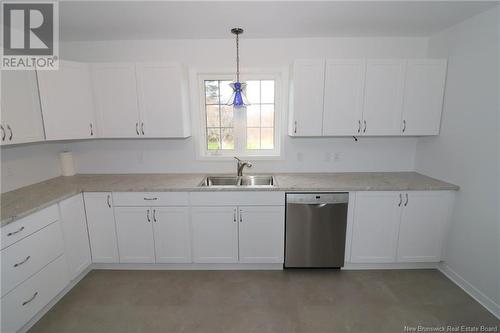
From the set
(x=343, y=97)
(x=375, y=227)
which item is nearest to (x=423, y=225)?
(x=375, y=227)

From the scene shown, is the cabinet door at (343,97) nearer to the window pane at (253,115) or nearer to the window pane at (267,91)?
the window pane at (267,91)

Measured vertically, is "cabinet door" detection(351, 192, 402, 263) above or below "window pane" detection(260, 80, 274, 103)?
below

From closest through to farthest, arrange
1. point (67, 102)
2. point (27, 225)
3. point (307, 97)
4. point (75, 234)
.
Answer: point (27, 225) → point (75, 234) → point (67, 102) → point (307, 97)

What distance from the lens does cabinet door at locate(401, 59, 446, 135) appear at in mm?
2387

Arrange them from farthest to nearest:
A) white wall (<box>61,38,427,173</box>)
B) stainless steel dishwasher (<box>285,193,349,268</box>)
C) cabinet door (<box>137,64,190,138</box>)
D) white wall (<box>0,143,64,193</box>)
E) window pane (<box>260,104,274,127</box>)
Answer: window pane (<box>260,104,274,127</box>)
white wall (<box>61,38,427,173</box>)
cabinet door (<box>137,64,190,138</box>)
stainless steel dishwasher (<box>285,193,349,268</box>)
white wall (<box>0,143,64,193</box>)

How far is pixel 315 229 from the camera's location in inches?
93.2

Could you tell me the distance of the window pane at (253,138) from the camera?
2949 mm

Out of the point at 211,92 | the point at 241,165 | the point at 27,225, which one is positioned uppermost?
the point at 211,92

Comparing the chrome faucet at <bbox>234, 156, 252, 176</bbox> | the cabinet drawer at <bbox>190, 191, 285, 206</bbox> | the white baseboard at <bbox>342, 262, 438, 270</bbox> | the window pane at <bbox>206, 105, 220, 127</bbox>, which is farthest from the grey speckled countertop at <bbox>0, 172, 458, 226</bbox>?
the white baseboard at <bbox>342, 262, 438, 270</bbox>

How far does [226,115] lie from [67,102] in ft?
5.49

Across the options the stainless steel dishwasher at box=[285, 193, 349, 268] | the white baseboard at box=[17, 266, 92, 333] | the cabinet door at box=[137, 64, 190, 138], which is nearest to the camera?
the white baseboard at box=[17, 266, 92, 333]

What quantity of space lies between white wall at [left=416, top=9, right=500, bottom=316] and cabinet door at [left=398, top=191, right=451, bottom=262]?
105 millimetres

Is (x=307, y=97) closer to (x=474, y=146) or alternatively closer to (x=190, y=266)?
(x=474, y=146)

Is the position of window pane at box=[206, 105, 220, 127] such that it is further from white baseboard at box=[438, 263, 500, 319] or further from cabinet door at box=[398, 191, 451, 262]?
white baseboard at box=[438, 263, 500, 319]
